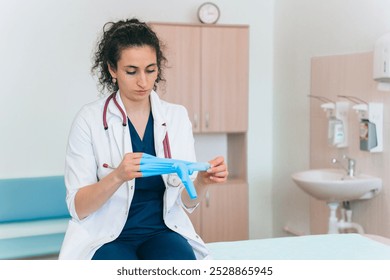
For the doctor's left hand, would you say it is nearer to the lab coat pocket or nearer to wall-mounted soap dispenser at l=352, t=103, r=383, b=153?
the lab coat pocket

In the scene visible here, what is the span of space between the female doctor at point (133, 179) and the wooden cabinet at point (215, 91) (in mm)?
1959

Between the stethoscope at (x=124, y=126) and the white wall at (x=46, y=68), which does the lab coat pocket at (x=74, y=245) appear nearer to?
the stethoscope at (x=124, y=126)

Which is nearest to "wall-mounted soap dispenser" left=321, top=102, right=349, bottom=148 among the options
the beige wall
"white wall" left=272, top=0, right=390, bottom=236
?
the beige wall

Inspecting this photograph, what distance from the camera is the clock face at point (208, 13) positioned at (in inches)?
172

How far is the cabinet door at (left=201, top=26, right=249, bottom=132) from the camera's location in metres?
4.35

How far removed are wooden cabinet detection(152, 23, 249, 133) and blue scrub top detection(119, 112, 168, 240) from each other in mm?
2059

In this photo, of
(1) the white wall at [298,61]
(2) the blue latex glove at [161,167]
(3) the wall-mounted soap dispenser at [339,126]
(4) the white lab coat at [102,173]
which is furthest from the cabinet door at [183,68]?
(2) the blue latex glove at [161,167]

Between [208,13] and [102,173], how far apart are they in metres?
2.42

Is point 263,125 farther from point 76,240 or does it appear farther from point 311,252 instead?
point 76,240

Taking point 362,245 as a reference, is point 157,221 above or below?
above

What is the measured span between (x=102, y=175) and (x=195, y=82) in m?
2.21

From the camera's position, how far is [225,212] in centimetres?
445
